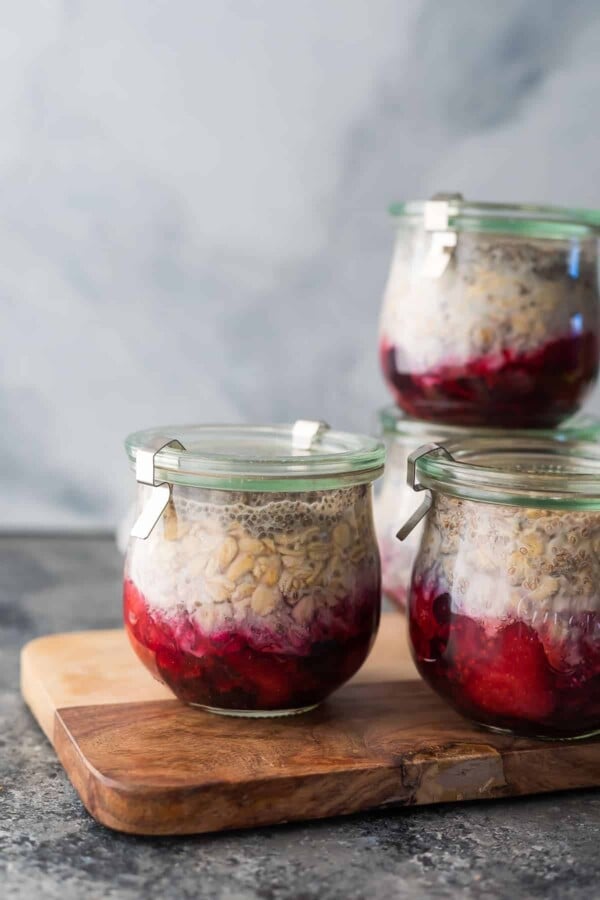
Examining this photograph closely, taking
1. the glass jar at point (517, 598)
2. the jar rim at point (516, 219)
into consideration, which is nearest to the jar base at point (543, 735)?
the glass jar at point (517, 598)

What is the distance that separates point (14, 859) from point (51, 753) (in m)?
0.17

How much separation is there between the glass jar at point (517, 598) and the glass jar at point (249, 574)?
62mm

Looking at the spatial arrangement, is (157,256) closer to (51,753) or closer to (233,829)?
(51,753)

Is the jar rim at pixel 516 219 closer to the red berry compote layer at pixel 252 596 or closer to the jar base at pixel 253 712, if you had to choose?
the red berry compote layer at pixel 252 596

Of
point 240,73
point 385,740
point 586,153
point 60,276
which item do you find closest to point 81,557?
point 60,276

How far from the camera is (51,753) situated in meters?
0.86

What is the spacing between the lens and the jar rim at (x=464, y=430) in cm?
104

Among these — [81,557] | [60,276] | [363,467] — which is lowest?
[81,557]

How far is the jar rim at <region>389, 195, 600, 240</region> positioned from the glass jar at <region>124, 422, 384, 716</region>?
267mm

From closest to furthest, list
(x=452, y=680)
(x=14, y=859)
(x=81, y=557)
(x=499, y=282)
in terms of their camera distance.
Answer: (x=14, y=859), (x=452, y=680), (x=499, y=282), (x=81, y=557)

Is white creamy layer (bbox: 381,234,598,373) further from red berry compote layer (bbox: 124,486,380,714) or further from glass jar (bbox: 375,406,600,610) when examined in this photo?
red berry compote layer (bbox: 124,486,380,714)

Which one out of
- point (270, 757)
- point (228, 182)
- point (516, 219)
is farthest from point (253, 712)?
point (228, 182)

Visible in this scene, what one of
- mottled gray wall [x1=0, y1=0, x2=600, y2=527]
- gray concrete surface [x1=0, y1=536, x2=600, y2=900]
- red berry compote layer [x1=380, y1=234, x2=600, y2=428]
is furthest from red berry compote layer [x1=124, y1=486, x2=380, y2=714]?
mottled gray wall [x1=0, y1=0, x2=600, y2=527]

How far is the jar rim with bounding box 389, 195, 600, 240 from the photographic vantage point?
38.9 inches
